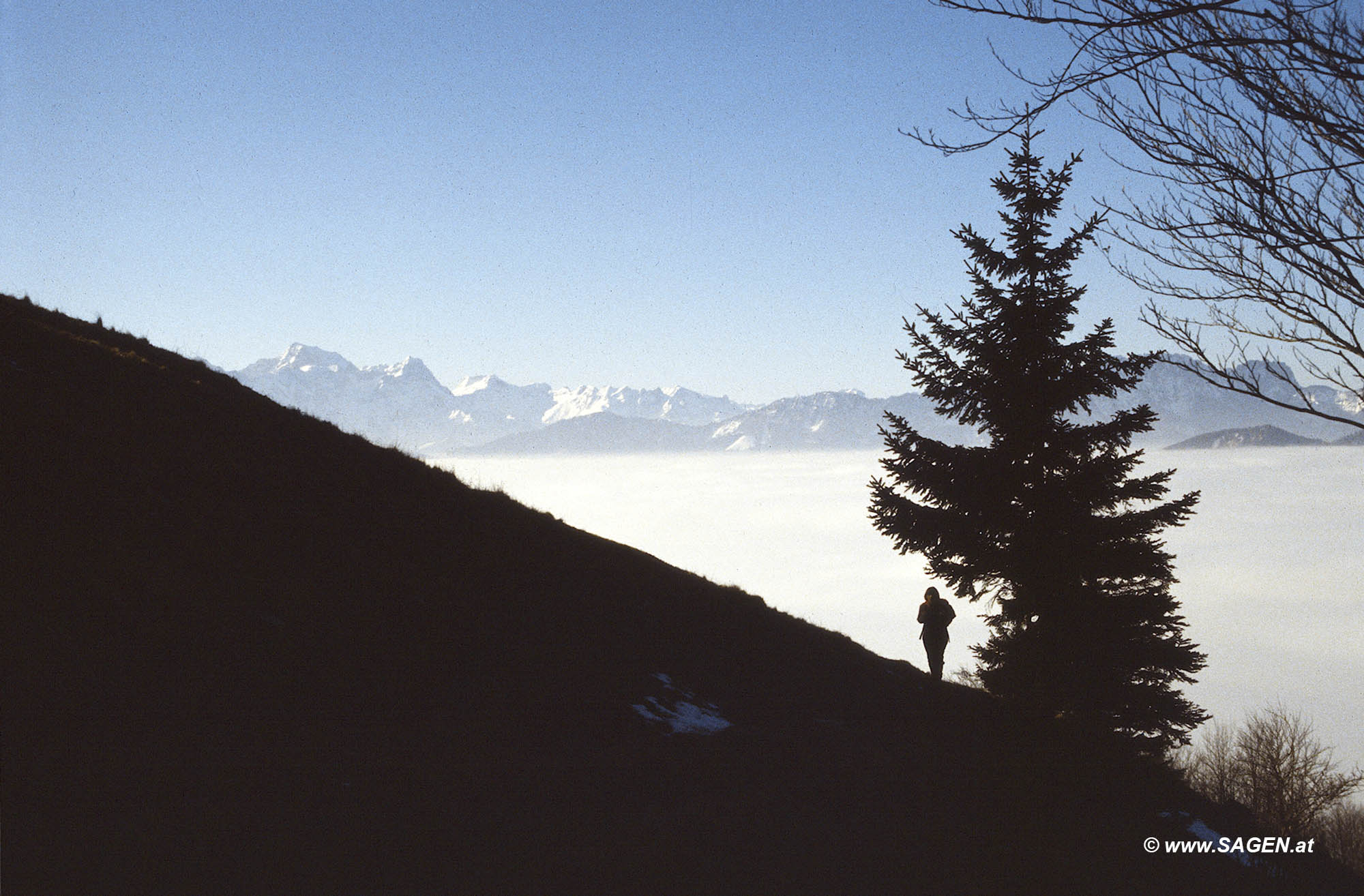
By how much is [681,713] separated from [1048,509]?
27.4 feet

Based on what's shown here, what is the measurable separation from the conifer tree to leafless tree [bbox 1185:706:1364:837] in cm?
2135

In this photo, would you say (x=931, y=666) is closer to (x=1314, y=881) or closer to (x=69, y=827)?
(x=1314, y=881)

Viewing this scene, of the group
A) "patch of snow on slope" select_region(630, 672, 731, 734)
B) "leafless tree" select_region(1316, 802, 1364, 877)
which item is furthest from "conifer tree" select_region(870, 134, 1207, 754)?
"leafless tree" select_region(1316, 802, 1364, 877)

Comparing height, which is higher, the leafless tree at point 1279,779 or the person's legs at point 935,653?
the person's legs at point 935,653

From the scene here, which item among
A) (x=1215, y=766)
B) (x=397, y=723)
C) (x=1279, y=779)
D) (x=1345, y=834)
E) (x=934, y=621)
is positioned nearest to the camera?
(x=397, y=723)

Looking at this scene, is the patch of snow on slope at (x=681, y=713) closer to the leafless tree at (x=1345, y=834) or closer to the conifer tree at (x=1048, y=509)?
the conifer tree at (x=1048, y=509)

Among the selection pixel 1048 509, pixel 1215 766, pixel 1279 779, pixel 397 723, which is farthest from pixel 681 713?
pixel 1215 766

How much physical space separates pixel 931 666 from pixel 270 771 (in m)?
14.6

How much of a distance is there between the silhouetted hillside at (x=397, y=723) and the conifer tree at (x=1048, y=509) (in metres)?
1.33

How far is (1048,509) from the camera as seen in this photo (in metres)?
13.4

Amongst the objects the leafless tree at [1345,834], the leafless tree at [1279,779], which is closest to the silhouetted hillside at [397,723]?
the leafless tree at [1279,779]

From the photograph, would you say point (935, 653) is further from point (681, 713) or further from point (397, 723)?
point (397, 723)

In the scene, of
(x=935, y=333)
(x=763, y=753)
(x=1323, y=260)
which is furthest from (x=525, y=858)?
(x=935, y=333)

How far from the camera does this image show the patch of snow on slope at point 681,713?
9070mm
